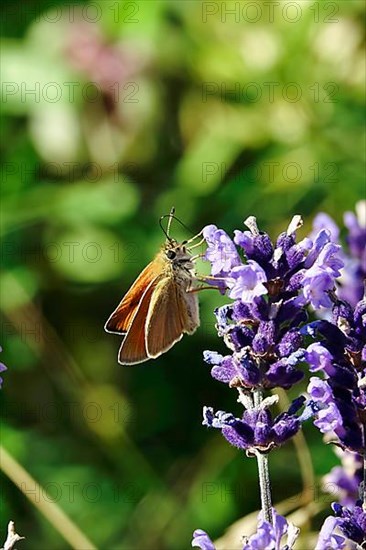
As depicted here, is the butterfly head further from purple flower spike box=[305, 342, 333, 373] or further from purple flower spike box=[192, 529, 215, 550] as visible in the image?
purple flower spike box=[192, 529, 215, 550]

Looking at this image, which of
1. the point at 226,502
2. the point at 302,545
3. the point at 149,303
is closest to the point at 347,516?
the point at 149,303

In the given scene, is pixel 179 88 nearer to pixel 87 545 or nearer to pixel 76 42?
pixel 76 42

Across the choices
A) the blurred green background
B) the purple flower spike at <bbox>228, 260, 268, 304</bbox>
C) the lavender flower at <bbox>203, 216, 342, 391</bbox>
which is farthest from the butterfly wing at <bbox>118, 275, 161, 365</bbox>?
the blurred green background

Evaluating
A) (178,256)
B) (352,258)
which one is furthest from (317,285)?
(352,258)

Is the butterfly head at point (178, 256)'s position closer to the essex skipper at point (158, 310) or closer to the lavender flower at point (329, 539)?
the essex skipper at point (158, 310)

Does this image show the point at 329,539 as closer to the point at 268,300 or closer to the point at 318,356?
the point at 318,356

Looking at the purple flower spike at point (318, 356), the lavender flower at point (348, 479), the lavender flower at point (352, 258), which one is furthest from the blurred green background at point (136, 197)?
the purple flower spike at point (318, 356)
